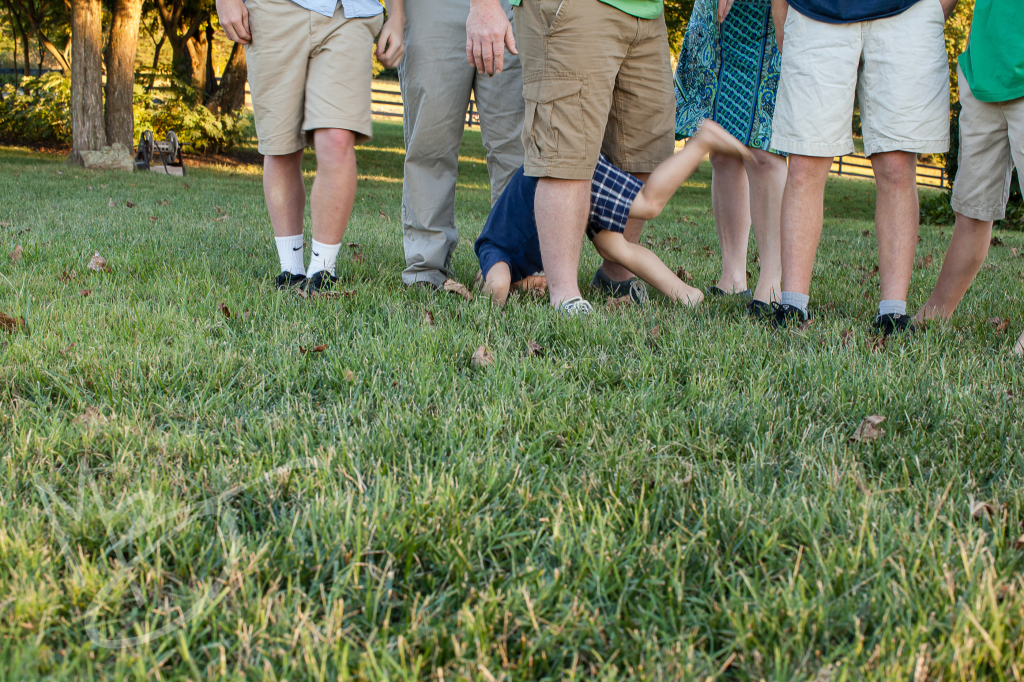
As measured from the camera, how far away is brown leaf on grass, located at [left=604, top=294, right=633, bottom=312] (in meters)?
3.21

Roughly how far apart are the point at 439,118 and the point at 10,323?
7.00 feet

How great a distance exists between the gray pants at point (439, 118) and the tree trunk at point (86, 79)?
11.5m

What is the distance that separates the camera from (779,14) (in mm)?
3209

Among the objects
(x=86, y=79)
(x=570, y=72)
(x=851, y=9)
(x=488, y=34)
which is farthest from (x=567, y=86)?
(x=86, y=79)

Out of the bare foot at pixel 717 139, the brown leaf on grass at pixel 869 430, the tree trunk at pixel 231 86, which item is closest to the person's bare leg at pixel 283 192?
the bare foot at pixel 717 139

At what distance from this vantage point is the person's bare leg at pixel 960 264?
3064mm

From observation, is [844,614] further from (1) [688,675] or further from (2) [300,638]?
(2) [300,638]

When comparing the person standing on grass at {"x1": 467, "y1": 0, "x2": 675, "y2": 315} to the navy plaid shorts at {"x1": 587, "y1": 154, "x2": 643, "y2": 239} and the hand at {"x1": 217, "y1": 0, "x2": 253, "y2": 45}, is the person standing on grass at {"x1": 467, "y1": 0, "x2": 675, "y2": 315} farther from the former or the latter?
the hand at {"x1": 217, "y1": 0, "x2": 253, "y2": 45}

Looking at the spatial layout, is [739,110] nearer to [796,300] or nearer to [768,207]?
[768,207]

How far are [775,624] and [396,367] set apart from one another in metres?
1.40

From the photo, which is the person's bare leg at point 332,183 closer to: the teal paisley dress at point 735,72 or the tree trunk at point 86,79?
the teal paisley dress at point 735,72

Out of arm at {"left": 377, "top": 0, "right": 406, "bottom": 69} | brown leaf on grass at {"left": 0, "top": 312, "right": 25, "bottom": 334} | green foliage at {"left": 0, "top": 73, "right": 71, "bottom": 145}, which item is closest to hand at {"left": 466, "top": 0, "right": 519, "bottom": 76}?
arm at {"left": 377, "top": 0, "right": 406, "bottom": 69}

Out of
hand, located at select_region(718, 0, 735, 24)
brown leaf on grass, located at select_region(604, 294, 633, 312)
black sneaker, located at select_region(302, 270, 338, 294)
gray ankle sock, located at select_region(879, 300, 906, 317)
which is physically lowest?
black sneaker, located at select_region(302, 270, 338, 294)

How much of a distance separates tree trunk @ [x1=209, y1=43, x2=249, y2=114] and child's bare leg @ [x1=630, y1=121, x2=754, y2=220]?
17.7m
